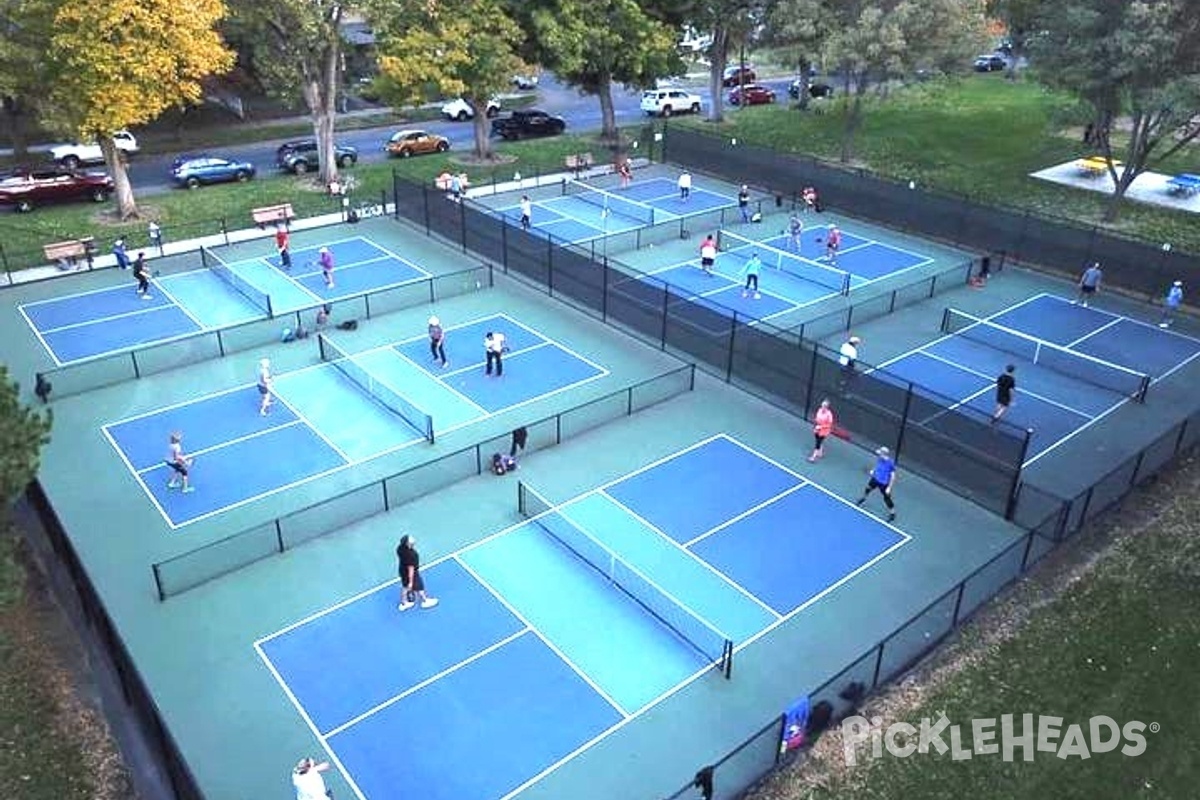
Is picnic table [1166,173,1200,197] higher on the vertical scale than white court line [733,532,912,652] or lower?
higher

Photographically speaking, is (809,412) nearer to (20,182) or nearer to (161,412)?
(161,412)

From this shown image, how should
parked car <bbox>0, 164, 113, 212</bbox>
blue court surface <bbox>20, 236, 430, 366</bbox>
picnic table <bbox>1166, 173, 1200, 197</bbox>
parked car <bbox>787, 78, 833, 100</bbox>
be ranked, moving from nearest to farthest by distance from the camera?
blue court surface <bbox>20, 236, 430, 366</bbox> → parked car <bbox>0, 164, 113, 212</bbox> → picnic table <bbox>1166, 173, 1200, 197</bbox> → parked car <bbox>787, 78, 833, 100</bbox>

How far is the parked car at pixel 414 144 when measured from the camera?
45.8 meters

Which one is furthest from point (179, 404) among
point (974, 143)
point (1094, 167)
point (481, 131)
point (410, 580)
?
point (974, 143)

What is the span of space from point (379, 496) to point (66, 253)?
19.3 meters

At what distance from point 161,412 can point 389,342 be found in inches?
252

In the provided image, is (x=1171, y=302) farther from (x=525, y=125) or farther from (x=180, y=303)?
(x=525, y=125)

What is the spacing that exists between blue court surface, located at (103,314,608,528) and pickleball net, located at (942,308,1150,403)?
1179cm

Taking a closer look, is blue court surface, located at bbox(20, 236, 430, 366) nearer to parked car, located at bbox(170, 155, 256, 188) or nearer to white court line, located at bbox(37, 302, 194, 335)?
white court line, located at bbox(37, 302, 194, 335)

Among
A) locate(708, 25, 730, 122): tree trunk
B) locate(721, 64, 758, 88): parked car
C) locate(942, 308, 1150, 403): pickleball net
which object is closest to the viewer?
locate(942, 308, 1150, 403): pickleball net

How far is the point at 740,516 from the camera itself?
19.6 m

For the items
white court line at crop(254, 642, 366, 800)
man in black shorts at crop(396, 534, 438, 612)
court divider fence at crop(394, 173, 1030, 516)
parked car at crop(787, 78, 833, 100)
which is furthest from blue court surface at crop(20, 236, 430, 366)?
parked car at crop(787, 78, 833, 100)

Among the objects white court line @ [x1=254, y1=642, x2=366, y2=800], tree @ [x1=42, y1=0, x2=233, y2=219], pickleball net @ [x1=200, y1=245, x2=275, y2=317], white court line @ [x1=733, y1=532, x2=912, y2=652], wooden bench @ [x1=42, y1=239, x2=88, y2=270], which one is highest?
tree @ [x1=42, y1=0, x2=233, y2=219]

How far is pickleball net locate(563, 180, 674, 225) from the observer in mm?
37562
